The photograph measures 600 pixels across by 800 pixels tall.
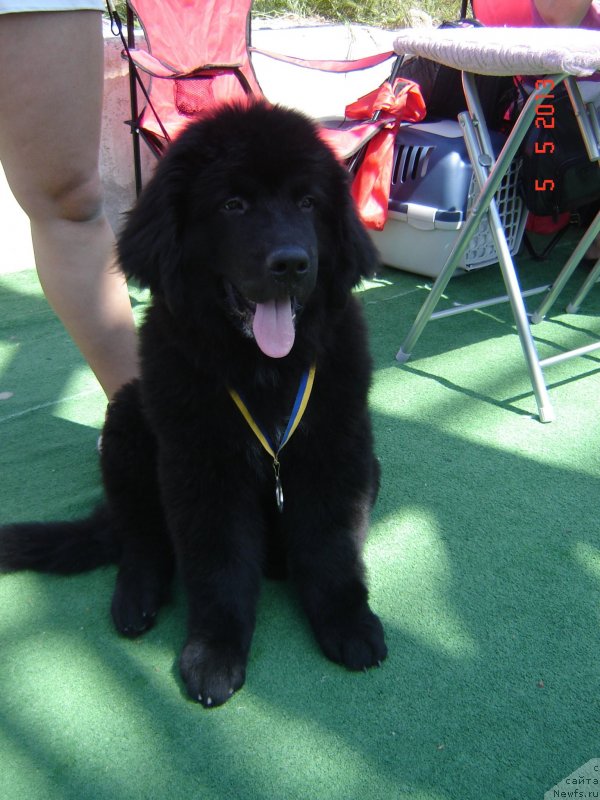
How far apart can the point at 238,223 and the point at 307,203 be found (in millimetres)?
179

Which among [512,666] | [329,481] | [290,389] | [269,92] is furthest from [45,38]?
[269,92]

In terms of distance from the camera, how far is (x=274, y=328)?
5.00 ft

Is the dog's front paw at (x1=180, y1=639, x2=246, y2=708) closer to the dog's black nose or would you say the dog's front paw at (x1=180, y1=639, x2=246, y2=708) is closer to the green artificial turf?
the green artificial turf

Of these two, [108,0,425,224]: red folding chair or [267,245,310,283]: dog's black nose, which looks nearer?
[267,245,310,283]: dog's black nose

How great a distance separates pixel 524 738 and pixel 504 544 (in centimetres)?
61

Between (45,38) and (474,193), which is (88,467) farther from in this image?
(474,193)

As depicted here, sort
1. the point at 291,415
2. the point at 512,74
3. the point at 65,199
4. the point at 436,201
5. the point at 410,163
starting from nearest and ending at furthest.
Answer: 1. the point at 291,415
2. the point at 65,199
3. the point at 512,74
4. the point at 436,201
5. the point at 410,163

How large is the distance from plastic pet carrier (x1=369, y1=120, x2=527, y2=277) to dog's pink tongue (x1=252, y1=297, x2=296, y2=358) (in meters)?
2.05

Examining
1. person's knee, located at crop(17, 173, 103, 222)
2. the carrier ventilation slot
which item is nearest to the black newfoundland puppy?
person's knee, located at crop(17, 173, 103, 222)

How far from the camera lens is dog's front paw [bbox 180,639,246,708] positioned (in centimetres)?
142

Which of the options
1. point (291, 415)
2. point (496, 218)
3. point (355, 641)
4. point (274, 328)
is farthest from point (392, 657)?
point (496, 218)

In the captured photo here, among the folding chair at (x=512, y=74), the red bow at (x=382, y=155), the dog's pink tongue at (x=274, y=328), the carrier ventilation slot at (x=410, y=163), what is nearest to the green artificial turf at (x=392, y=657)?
the folding chair at (x=512, y=74)
